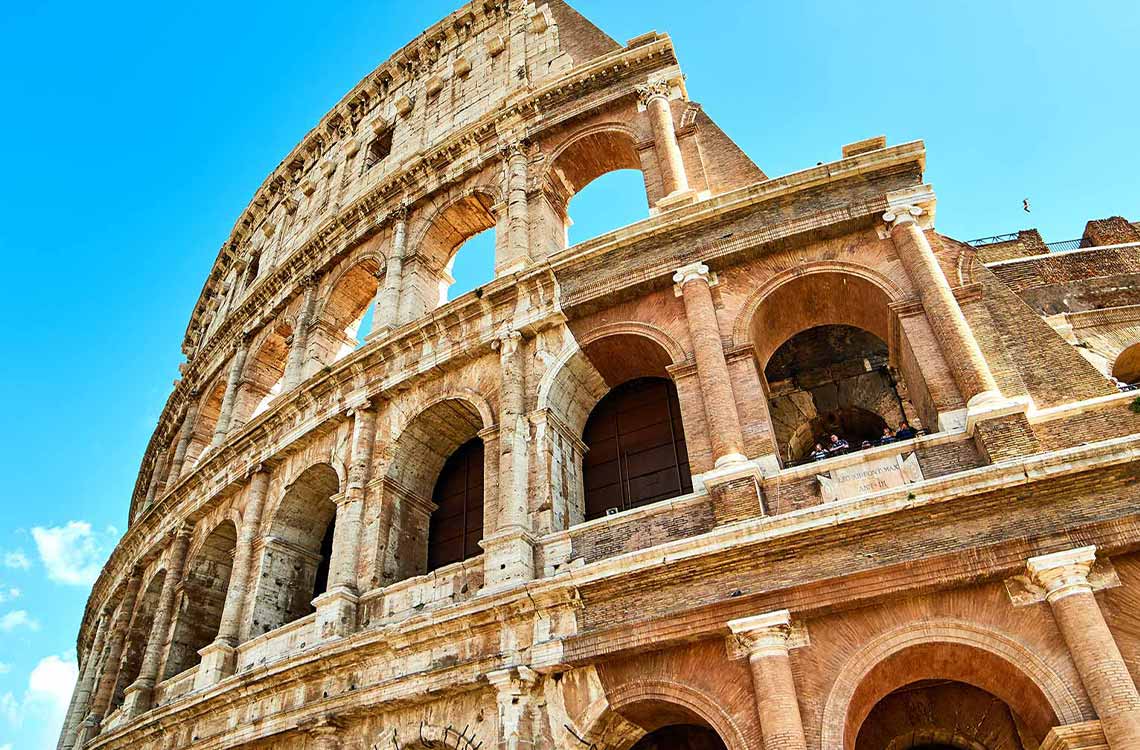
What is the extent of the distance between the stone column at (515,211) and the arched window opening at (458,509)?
9.32ft

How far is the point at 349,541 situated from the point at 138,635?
7368mm

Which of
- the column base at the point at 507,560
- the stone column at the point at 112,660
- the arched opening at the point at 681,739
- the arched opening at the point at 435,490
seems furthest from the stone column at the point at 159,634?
the arched opening at the point at 681,739


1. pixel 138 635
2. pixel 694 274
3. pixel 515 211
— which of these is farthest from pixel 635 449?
pixel 138 635

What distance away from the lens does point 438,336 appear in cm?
1201

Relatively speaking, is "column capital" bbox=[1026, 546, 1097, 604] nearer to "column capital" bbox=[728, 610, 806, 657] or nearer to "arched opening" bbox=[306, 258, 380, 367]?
"column capital" bbox=[728, 610, 806, 657]

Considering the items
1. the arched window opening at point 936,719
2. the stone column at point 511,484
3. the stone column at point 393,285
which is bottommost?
the arched window opening at point 936,719

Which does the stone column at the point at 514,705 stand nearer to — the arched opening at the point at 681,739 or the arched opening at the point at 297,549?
the arched opening at the point at 681,739

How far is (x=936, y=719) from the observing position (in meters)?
8.67

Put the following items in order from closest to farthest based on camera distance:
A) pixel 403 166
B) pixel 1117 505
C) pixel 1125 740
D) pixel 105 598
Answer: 1. pixel 1125 740
2. pixel 1117 505
3. pixel 403 166
4. pixel 105 598

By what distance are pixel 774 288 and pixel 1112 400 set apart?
3816 mm

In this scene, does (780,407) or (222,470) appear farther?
(222,470)

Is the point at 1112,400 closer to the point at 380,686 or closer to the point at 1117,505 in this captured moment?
the point at 1117,505

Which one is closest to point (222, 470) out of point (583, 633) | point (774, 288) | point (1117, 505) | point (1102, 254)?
point (583, 633)

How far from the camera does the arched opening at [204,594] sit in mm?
13625
